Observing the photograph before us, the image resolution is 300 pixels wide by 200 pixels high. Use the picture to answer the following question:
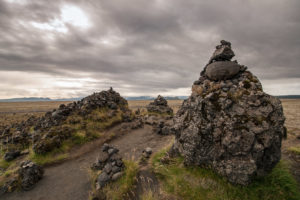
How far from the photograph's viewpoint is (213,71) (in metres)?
8.91

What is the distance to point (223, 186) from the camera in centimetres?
655

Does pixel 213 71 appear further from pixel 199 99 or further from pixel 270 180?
pixel 270 180

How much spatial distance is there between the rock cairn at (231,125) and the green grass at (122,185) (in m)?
3.70

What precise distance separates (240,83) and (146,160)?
29.2 feet

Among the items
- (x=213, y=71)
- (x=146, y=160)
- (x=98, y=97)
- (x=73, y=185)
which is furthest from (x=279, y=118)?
(x=98, y=97)

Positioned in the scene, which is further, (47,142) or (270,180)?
(47,142)

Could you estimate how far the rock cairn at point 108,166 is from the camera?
A: 28.0 feet

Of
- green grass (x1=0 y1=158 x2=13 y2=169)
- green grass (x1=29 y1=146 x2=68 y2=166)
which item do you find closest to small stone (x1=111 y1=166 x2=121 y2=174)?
green grass (x1=29 y1=146 x2=68 y2=166)

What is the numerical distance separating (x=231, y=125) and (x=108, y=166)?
832 cm

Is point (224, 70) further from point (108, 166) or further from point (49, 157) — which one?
point (49, 157)

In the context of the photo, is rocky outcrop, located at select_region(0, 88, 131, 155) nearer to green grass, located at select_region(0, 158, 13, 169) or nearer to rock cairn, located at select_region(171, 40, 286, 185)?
green grass, located at select_region(0, 158, 13, 169)

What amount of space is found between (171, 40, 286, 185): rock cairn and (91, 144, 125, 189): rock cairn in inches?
184

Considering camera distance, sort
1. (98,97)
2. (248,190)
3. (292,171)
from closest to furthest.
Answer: (248,190), (292,171), (98,97)

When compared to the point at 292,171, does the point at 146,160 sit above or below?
below
